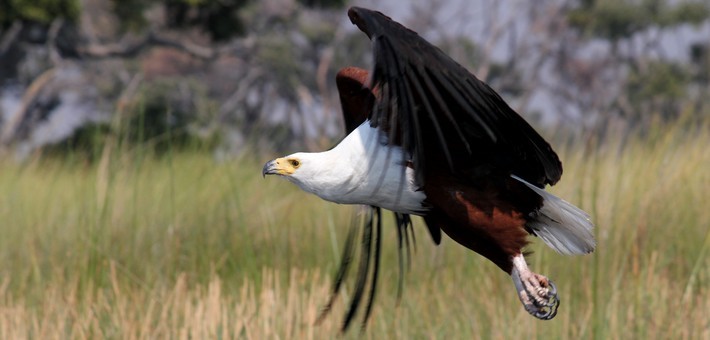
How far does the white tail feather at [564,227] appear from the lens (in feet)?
12.2

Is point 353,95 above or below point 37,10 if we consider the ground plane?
below

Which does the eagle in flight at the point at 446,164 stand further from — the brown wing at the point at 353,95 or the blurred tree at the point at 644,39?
the blurred tree at the point at 644,39

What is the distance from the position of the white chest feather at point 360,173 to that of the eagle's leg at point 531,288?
431mm

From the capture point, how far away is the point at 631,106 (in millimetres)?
25359

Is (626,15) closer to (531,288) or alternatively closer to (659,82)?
(659,82)

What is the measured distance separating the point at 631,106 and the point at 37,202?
19.4 meters

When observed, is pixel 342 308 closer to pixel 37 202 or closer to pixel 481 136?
pixel 481 136

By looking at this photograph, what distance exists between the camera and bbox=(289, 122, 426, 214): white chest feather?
3.18 metres

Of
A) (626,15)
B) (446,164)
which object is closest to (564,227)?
(446,164)

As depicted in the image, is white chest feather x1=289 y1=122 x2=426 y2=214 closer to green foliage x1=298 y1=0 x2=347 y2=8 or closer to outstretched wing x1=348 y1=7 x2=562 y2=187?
outstretched wing x1=348 y1=7 x2=562 y2=187

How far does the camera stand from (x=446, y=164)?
338 cm

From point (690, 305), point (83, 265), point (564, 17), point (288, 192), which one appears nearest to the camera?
point (690, 305)

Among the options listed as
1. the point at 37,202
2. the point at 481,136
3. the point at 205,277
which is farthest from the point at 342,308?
the point at 37,202

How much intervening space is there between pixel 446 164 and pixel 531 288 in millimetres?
498
